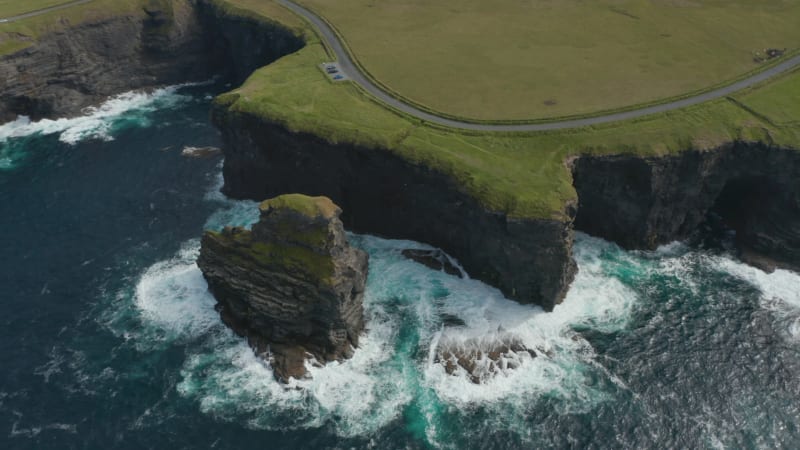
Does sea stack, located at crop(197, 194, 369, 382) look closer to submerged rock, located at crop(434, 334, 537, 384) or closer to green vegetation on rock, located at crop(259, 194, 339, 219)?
green vegetation on rock, located at crop(259, 194, 339, 219)

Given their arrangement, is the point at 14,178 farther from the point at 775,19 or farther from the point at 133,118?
the point at 775,19

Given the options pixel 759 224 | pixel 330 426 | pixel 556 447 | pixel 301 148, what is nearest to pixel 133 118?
pixel 301 148

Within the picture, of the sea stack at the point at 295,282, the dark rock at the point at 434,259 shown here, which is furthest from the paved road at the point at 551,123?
the sea stack at the point at 295,282

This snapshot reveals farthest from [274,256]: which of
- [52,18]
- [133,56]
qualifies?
[52,18]

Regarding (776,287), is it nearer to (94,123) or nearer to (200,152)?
(200,152)

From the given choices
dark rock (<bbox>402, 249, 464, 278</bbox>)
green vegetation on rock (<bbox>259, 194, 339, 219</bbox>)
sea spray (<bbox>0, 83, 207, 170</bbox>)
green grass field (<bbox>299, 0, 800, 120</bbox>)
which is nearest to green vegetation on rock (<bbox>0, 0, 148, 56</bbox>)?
sea spray (<bbox>0, 83, 207, 170</bbox>)
